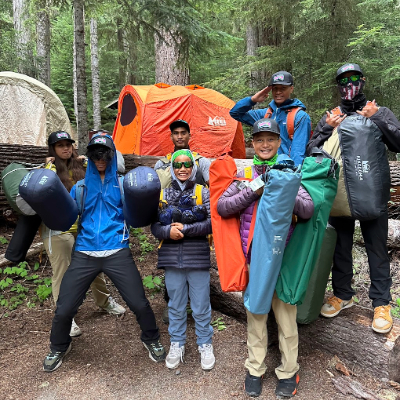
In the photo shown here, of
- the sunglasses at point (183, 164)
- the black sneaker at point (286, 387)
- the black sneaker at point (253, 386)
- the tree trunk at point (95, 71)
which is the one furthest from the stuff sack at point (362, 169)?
the tree trunk at point (95, 71)

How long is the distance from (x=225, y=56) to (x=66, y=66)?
30.4ft

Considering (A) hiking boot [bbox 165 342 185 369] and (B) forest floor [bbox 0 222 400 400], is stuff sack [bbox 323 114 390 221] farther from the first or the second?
(A) hiking boot [bbox 165 342 185 369]

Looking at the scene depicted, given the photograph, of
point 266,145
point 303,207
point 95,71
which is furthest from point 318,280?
point 95,71

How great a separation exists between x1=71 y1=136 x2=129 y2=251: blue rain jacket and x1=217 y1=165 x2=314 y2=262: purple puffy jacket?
43.5 inches

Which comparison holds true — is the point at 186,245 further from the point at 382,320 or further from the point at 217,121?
the point at 217,121

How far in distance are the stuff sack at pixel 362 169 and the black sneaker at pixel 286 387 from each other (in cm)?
146

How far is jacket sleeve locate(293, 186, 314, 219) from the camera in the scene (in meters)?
2.58

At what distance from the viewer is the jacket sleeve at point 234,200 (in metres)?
2.67

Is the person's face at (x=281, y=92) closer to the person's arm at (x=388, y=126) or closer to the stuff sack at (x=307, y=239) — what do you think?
the person's arm at (x=388, y=126)

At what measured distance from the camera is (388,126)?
9.54 ft

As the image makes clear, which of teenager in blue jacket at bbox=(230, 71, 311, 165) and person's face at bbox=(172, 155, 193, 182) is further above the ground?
teenager in blue jacket at bbox=(230, 71, 311, 165)

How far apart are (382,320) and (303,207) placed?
53.7 inches

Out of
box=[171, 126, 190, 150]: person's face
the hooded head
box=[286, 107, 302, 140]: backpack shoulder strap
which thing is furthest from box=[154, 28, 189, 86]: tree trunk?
the hooded head

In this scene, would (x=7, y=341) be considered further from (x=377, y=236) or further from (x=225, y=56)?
(x=225, y=56)
